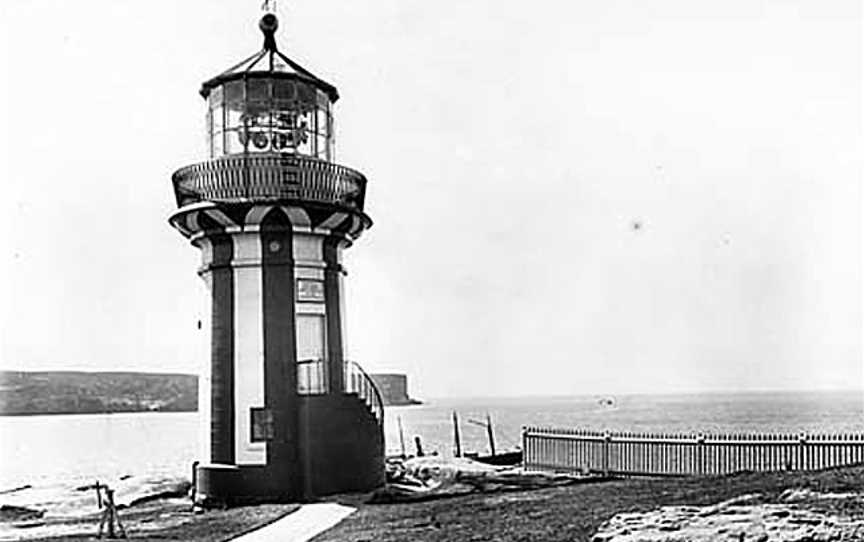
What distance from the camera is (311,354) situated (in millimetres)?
17375

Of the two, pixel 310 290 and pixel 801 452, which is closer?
pixel 310 290

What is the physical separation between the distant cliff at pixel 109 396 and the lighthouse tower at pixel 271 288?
42.2 meters

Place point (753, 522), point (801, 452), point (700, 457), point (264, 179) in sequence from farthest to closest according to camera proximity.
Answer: point (700, 457) → point (801, 452) → point (264, 179) → point (753, 522)

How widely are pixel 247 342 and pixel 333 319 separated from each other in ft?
4.61

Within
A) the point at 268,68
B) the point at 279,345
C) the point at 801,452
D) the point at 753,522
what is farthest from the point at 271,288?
the point at 801,452

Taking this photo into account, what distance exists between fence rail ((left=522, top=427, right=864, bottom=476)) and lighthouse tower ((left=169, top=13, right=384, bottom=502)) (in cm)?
593

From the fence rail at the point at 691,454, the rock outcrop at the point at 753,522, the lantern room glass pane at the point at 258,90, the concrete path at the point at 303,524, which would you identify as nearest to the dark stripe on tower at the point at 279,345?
the concrete path at the point at 303,524

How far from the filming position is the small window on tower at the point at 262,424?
17.0m

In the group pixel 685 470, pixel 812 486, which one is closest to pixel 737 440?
pixel 685 470

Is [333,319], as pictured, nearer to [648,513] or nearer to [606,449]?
[606,449]

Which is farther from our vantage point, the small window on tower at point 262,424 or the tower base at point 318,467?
the small window on tower at point 262,424

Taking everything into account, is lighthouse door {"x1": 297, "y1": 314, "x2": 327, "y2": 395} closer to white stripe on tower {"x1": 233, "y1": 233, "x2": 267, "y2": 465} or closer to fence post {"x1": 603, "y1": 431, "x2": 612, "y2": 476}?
white stripe on tower {"x1": 233, "y1": 233, "x2": 267, "y2": 465}

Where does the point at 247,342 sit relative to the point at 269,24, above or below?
below

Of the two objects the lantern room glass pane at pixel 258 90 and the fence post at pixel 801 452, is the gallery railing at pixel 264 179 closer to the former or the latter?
the lantern room glass pane at pixel 258 90
